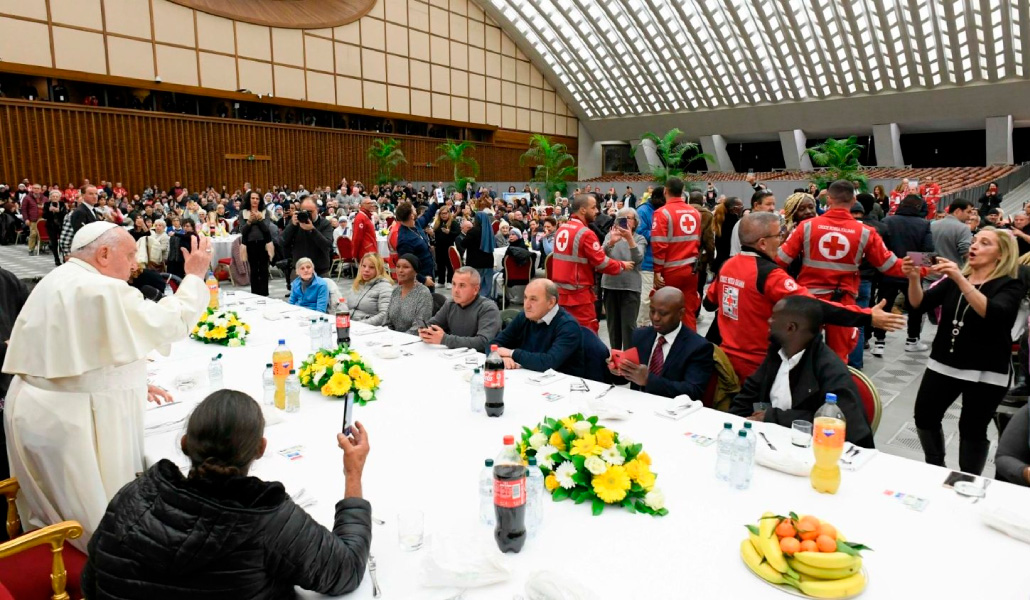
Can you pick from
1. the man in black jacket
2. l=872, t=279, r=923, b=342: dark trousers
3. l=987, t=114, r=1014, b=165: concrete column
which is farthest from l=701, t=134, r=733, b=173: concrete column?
the man in black jacket

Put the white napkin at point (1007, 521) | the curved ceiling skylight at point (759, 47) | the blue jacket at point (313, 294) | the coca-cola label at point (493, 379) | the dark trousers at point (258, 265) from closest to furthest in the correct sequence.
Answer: the white napkin at point (1007, 521) < the coca-cola label at point (493, 379) < the blue jacket at point (313, 294) < the dark trousers at point (258, 265) < the curved ceiling skylight at point (759, 47)

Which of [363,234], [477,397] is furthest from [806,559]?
[363,234]

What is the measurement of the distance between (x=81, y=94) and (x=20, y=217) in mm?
4310

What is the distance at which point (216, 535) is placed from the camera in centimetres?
141

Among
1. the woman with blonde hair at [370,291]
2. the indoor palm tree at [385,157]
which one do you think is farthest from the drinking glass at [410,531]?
the indoor palm tree at [385,157]

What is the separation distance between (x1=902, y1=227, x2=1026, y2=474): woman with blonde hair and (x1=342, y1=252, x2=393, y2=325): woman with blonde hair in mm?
3866

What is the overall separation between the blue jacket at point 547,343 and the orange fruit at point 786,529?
79.4 inches

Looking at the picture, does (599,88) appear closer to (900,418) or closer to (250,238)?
(250,238)

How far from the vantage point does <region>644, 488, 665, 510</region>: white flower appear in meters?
1.97

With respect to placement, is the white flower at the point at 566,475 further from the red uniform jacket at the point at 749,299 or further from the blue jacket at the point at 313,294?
the blue jacket at the point at 313,294

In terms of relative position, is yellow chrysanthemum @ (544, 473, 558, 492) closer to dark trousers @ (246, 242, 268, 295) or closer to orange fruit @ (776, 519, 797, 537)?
orange fruit @ (776, 519, 797, 537)

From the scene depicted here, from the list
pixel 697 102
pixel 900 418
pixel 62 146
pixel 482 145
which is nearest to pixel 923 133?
pixel 697 102

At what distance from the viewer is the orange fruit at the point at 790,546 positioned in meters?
1.61

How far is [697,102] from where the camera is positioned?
28.8 meters
